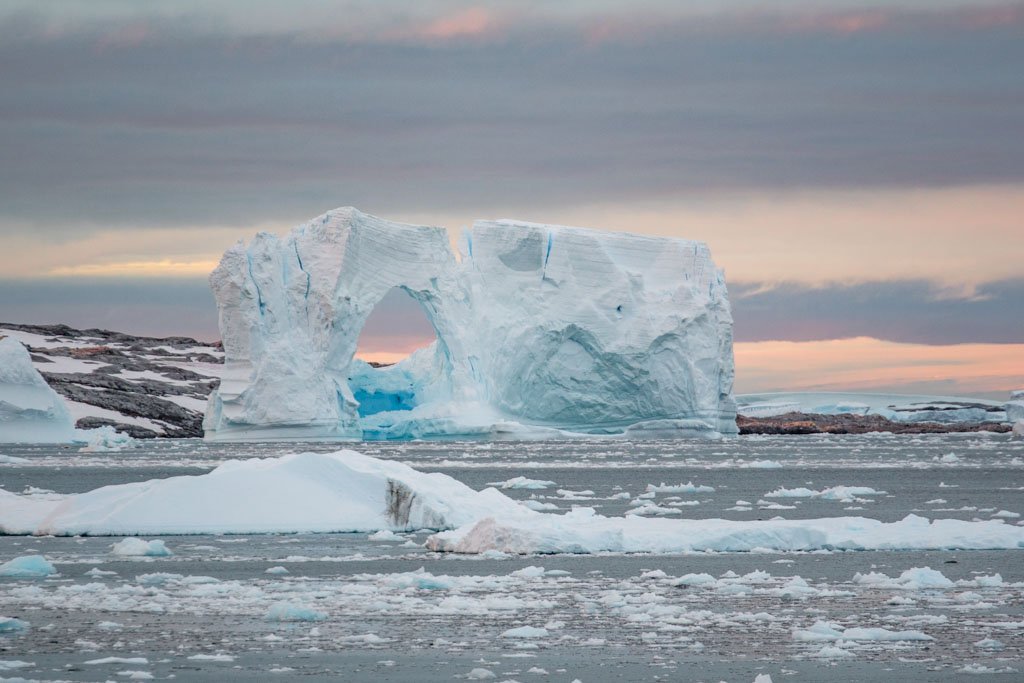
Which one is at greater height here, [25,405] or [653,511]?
[25,405]

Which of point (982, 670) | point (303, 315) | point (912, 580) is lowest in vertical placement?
point (982, 670)

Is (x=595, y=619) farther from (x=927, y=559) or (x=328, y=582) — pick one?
(x=927, y=559)

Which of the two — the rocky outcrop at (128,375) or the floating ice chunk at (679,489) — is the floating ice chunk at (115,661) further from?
the rocky outcrop at (128,375)

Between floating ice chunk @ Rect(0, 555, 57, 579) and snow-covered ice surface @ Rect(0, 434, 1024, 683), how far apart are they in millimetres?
225

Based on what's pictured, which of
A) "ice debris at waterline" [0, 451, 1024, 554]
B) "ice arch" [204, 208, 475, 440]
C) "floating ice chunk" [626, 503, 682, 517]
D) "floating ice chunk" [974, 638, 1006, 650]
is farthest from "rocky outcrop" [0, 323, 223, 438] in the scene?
"floating ice chunk" [974, 638, 1006, 650]

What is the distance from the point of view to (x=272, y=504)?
16062 millimetres

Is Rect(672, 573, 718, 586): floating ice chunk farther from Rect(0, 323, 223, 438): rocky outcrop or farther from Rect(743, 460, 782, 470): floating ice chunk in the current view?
Rect(0, 323, 223, 438): rocky outcrop

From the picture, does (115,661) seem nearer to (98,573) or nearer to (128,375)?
(98,573)

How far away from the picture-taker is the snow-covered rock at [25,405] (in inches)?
1582

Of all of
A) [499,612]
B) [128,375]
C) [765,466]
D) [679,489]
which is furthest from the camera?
[128,375]

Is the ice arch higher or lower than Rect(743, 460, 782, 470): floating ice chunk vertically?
higher

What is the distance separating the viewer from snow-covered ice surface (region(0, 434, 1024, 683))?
8.14 metres

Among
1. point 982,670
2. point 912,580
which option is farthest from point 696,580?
point 982,670

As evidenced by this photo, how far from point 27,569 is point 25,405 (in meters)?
31.9
